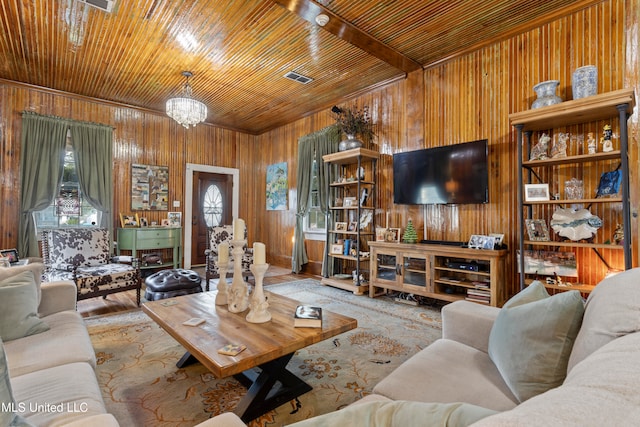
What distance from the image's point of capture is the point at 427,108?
4.13m

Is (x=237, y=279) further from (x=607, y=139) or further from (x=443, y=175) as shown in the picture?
(x=607, y=139)

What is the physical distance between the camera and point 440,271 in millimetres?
3686

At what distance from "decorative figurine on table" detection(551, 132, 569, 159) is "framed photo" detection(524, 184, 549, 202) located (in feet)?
1.00

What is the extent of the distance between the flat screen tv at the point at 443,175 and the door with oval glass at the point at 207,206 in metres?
4.07

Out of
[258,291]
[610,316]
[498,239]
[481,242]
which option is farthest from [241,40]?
[610,316]

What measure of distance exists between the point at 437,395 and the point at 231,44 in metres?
4.04

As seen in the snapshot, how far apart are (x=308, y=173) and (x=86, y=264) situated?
3.68 metres

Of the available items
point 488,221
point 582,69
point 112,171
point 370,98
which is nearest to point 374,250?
point 488,221

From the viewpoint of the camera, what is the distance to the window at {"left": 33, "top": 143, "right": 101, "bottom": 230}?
492cm

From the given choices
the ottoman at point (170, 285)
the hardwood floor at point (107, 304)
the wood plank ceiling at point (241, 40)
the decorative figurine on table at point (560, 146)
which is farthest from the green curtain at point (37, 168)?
the decorative figurine on table at point (560, 146)

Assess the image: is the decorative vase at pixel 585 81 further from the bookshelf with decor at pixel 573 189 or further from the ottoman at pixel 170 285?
the ottoman at pixel 170 285

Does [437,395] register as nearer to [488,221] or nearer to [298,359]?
[298,359]

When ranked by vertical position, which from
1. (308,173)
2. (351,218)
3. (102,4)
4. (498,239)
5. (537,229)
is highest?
(102,4)

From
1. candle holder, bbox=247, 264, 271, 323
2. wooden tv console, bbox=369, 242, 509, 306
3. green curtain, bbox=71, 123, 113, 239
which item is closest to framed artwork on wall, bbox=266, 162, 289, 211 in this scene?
wooden tv console, bbox=369, 242, 509, 306
